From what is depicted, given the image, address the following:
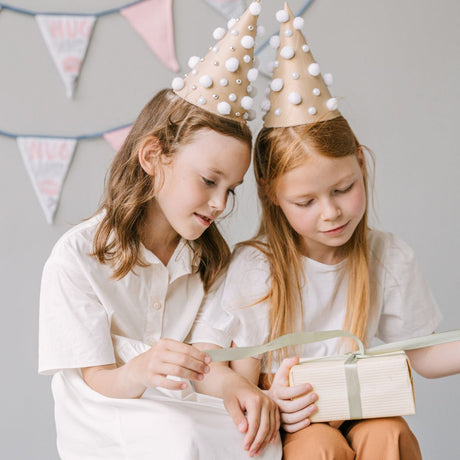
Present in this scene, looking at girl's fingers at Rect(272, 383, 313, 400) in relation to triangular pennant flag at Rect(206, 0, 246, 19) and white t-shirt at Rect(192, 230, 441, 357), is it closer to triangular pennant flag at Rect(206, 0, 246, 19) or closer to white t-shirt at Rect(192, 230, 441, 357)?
white t-shirt at Rect(192, 230, 441, 357)

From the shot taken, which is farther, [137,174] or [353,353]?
[137,174]

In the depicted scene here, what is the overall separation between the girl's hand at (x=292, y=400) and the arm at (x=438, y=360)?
26cm

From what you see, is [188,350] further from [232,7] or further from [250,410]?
[232,7]

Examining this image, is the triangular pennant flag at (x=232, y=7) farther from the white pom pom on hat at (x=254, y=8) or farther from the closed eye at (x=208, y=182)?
the closed eye at (x=208, y=182)

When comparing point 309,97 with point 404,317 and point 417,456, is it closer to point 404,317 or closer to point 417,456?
point 404,317

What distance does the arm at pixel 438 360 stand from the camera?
104 centimetres

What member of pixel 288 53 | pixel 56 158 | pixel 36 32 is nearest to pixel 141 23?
pixel 36 32

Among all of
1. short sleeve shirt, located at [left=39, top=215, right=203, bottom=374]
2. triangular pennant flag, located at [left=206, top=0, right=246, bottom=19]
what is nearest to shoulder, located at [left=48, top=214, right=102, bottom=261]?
short sleeve shirt, located at [left=39, top=215, right=203, bottom=374]

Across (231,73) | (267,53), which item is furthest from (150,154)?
(267,53)

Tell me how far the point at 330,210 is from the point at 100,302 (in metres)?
0.39

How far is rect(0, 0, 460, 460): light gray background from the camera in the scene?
144cm

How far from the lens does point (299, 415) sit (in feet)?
3.03

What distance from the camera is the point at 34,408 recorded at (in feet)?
4.98

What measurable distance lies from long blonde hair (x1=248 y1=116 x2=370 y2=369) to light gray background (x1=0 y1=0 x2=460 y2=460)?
354 mm
